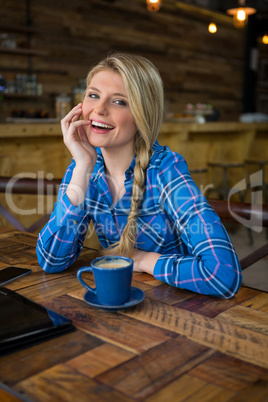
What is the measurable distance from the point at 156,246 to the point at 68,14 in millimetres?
4908

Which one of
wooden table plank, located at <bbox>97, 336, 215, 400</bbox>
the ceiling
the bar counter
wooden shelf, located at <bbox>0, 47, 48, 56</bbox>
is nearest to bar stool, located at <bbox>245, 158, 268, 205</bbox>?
the bar counter

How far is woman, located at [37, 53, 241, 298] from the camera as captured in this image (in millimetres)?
1203

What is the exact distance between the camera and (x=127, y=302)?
921 mm

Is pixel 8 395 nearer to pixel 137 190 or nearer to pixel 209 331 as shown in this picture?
pixel 209 331

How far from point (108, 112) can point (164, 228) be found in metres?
0.39

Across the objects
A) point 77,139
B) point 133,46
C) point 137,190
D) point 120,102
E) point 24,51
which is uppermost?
point 133,46

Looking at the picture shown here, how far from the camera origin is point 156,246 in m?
1.46

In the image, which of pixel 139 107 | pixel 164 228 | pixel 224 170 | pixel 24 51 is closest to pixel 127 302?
pixel 164 228

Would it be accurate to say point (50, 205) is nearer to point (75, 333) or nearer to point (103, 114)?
point (103, 114)

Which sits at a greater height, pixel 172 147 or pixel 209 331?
pixel 172 147

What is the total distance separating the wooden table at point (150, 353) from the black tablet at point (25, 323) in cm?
2

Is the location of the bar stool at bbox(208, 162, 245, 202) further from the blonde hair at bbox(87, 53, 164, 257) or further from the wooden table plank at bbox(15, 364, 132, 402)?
the wooden table plank at bbox(15, 364, 132, 402)

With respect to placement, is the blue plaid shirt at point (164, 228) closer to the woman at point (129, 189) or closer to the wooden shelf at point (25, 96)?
the woman at point (129, 189)

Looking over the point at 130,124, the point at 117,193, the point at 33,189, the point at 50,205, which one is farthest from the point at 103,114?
the point at 50,205
